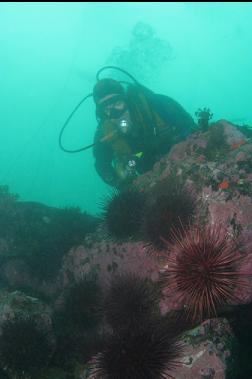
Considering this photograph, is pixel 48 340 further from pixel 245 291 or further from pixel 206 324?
pixel 245 291

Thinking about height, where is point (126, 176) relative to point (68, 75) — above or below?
below

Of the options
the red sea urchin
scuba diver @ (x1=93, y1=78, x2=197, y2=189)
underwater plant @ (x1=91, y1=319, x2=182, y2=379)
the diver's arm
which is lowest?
underwater plant @ (x1=91, y1=319, x2=182, y2=379)

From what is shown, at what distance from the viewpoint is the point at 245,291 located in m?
4.97

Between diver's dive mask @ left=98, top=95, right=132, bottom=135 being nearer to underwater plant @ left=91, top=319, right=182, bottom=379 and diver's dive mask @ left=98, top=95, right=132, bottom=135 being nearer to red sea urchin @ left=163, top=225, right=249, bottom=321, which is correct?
red sea urchin @ left=163, top=225, right=249, bottom=321

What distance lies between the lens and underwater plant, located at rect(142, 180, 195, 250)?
5.56 meters

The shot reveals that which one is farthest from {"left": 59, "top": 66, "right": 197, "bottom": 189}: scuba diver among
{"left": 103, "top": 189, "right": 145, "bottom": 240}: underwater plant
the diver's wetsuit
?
{"left": 103, "top": 189, "right": 145, "bottom": 240}: underwater plant

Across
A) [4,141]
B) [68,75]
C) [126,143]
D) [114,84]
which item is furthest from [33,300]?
[4,141]

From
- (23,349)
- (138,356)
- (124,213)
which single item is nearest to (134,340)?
(138,356)

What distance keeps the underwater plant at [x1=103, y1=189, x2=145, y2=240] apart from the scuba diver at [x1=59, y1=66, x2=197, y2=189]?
9.32 feet

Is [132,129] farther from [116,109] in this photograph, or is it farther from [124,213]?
[124,213]

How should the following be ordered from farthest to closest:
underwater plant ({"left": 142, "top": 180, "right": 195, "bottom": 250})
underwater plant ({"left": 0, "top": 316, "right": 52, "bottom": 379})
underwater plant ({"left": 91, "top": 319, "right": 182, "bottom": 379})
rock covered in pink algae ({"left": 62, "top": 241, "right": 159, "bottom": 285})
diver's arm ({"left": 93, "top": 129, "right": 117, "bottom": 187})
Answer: diver's arm ({"left": 93, "top": 129, "right": 117, "bottom": 187}) → rock covered in pink algae ({"left": 62, "top": 241, "right": 159, "bottom": 285}) → underwater plant ({"left": 142, "top": 180, "right": 195, "bottom": 250}) → underwater plant ({"left": 0, "top": 316, "right": 52, "bottom": 379}) → underwater plant ({"left": 91, "top": 319, "right": 182, "bottom": 379})

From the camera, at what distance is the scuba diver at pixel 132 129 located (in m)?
10.2

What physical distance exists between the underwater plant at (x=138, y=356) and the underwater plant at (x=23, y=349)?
1.33 metres

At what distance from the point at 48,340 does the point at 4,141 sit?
398ft
